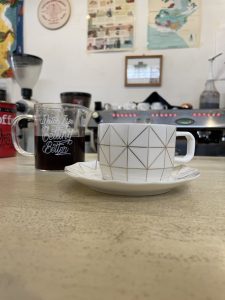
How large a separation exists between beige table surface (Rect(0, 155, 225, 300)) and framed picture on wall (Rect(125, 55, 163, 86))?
1100mm

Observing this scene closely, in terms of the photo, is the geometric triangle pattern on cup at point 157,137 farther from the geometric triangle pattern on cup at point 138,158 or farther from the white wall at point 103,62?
the white wall at point 103,62

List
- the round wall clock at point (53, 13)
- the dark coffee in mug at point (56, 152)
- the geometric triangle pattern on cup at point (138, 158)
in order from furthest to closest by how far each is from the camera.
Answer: the round wall clock at point (53, 13) < the dark coffee in mug at point (56, 152) < the geometric triangle pattern on cup at point (138, 158)

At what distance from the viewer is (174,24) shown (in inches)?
51.7

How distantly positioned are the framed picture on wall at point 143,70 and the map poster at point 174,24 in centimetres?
7

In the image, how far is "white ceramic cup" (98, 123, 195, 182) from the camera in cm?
34

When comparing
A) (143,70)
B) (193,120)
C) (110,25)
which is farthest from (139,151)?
(110,25)

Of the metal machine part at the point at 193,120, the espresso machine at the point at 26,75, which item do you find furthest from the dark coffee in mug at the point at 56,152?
the espresso machine at the point at 26,75

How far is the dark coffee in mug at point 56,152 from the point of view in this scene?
488 mm

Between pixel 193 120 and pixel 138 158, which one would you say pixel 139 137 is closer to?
pixel 138 158

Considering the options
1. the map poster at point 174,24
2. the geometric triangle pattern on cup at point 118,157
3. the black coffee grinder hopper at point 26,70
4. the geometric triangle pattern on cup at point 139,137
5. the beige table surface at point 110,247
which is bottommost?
the beige table surface at point 110,247

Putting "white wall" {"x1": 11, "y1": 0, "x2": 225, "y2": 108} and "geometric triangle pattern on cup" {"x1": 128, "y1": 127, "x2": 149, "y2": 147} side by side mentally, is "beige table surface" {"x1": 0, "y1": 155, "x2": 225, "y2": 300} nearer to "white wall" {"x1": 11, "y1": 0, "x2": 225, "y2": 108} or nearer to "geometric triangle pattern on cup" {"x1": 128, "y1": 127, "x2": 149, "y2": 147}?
"geometric triangle pattern on cup" {"x1": 128, "y1": 127, "x2": 149, "y2": 147}

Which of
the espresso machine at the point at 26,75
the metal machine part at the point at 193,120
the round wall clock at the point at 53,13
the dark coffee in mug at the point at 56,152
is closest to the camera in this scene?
the dark coffee in mug at the point at 56,152

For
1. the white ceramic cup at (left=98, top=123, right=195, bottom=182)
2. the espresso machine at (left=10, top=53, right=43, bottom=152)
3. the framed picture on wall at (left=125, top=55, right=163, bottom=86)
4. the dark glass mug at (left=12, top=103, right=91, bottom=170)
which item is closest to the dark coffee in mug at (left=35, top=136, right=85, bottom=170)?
the dark glass mug at (left=12, top=103, right=91, bottom=170)

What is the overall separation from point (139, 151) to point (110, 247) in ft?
0.55
